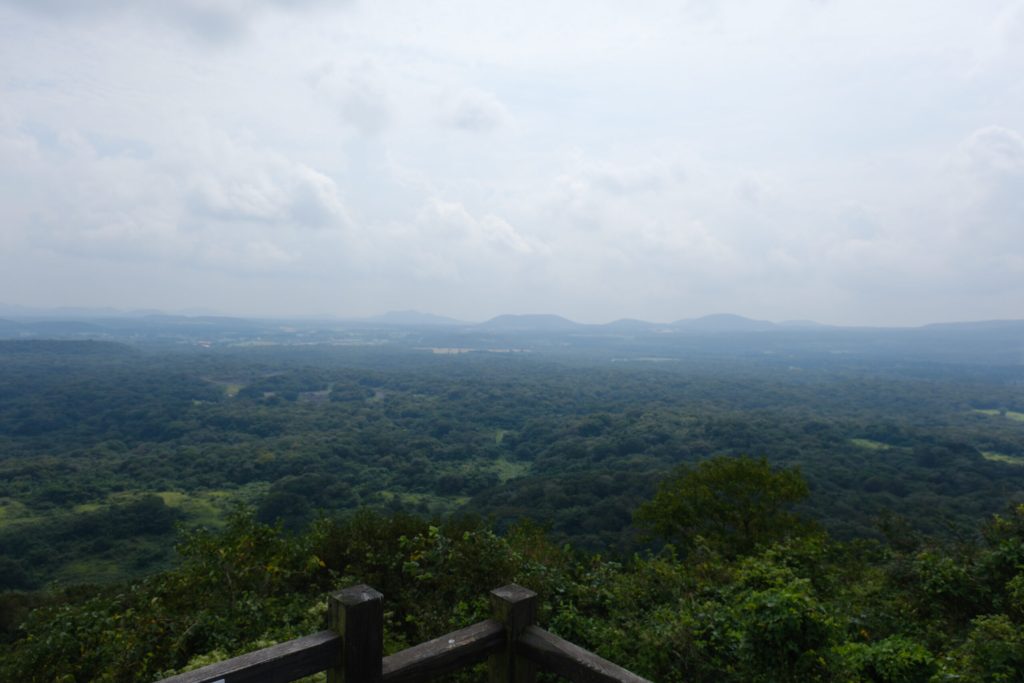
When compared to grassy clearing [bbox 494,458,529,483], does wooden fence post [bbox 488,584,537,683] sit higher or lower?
higher

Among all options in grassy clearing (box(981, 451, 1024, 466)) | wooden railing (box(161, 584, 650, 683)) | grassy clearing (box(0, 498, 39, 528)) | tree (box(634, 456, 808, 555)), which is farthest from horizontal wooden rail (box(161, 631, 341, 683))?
grassy clearing (box(981, 451, 1024, 466))

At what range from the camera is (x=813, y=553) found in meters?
10.2

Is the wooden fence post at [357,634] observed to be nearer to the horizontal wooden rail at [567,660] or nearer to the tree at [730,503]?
the horizontal wooden rail at [567,660]

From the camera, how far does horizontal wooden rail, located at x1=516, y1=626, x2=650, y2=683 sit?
7.30 ft

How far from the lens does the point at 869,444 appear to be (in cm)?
7744

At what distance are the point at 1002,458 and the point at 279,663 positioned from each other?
303 feet

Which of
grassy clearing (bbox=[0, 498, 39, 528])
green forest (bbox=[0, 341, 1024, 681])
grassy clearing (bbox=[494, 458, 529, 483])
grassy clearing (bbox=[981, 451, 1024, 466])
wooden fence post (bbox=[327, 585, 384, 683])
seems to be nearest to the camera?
wooden fence post (bbox=[327, 585, 384, 683])

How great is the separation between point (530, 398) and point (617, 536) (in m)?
74.5

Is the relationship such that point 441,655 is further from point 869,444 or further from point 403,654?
point 869,444

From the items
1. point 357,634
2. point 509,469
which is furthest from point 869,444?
point 357,634

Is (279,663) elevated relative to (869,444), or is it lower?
elevated

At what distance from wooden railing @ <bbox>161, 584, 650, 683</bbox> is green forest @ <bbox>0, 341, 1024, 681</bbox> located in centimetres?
329

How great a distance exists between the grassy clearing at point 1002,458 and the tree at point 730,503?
6603 centimetres

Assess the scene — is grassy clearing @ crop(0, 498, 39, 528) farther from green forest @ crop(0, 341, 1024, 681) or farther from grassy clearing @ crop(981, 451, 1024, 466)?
grassy clearing @ crop(981, 451, 1024, 466)
